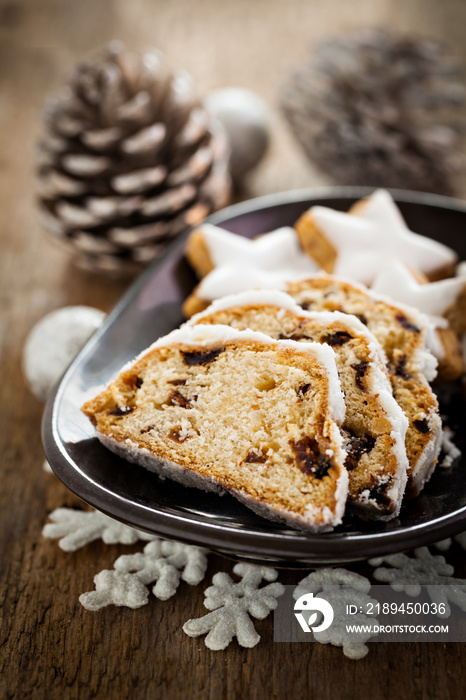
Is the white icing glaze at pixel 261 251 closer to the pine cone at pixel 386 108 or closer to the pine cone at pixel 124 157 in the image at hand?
the pine cone at pixel 124 157

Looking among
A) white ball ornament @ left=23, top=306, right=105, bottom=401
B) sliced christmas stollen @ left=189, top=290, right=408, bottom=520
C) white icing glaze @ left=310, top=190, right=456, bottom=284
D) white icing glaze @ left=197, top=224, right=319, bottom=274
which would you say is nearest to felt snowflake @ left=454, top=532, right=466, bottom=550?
sliced christmas stollen @ left=189, top=290, right=408, bottom=520

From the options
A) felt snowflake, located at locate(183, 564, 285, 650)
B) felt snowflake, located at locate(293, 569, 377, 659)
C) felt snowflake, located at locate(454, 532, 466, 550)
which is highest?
felt snowflake, located at locate(183, 564, 285, 650)

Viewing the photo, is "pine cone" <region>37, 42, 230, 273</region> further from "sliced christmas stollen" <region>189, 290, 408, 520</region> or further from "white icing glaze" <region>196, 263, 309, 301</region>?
"sliced christmas stollen" <region>189, 290, 408, 520</region>

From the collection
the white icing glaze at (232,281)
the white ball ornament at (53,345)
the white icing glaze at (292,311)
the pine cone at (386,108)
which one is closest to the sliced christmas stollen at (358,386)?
the white icing glaze at (292,311)

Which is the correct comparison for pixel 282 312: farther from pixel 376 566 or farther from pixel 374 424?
pixel 376 566

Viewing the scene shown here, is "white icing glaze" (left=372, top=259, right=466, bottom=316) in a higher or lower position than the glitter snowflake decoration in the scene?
higher

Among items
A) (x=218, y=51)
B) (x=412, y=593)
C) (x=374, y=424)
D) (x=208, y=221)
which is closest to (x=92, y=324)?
(x=208, y=221)
